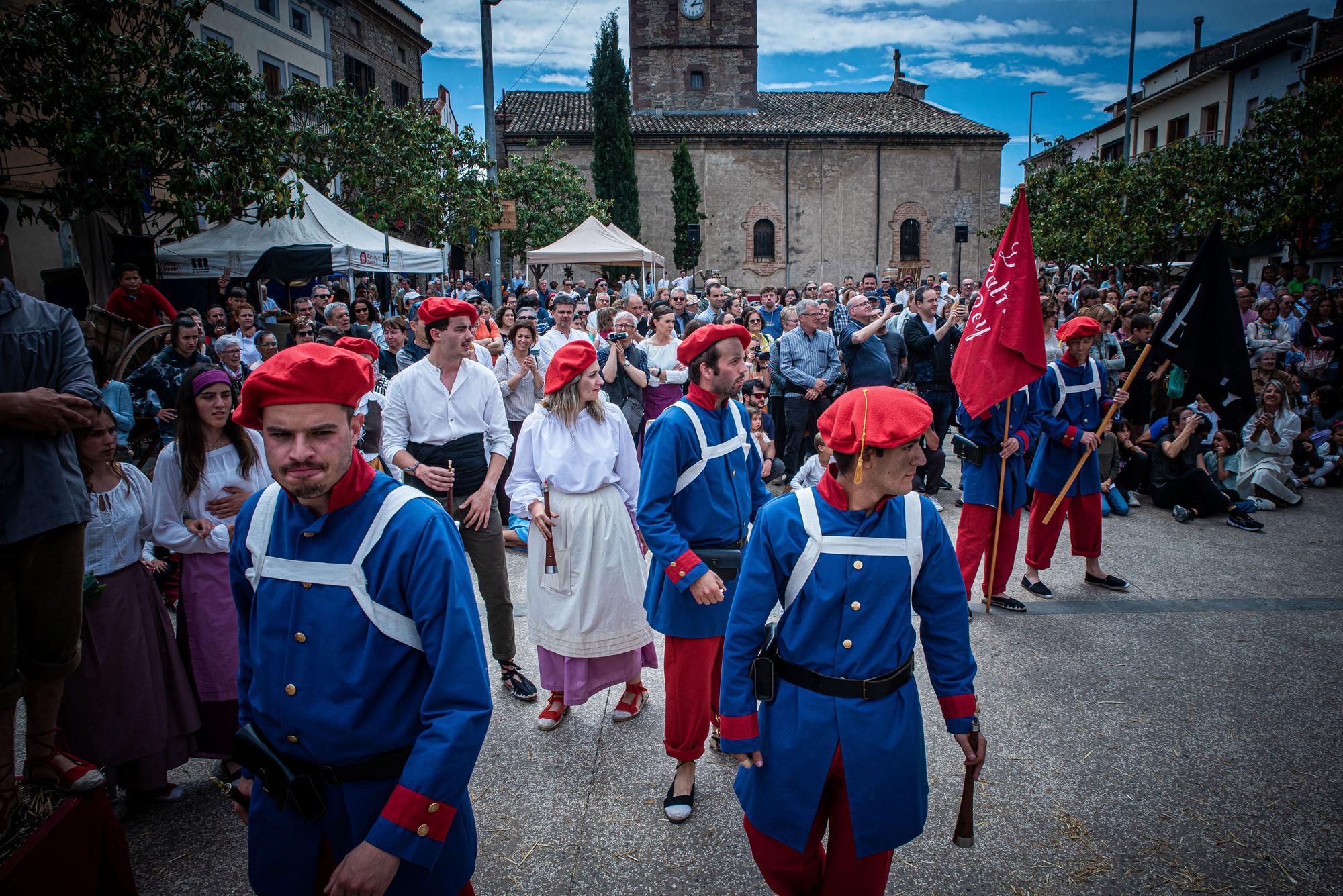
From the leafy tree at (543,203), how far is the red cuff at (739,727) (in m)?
27.4

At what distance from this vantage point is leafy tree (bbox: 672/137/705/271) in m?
36.0

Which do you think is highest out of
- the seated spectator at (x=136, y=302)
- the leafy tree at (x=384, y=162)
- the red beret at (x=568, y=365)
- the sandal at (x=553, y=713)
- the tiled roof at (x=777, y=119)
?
the tiled roof at (x=777, y=119)

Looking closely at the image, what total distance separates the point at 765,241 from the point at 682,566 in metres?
37.6

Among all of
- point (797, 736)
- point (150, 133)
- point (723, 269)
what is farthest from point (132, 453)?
point (723, 269)

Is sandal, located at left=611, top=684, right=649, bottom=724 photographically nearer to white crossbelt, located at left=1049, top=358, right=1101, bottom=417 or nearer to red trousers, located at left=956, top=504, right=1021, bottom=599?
red trousers, located at left=956, top=504, right=1021, bottom=599

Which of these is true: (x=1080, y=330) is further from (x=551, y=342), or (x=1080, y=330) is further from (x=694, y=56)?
(x=694, y=56)

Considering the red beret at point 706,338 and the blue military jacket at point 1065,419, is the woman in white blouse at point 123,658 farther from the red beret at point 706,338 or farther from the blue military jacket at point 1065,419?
the blue military jacket at point 1065,419

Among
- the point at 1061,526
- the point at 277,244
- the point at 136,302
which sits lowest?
the point at 1061,526

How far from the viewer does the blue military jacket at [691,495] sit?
3.35m

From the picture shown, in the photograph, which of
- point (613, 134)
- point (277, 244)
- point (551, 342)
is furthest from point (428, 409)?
point (613, 134)

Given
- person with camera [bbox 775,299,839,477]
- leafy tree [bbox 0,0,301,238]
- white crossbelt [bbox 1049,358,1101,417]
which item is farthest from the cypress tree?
white crossbelt [bbox 1049,358,1101,417]

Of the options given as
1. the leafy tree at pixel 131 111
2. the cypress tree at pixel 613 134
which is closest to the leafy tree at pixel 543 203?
the cypress tree at pixel 613 134

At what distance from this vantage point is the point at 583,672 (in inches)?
159

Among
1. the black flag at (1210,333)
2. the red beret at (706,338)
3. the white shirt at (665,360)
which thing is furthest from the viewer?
the white shirt at (665,360)
